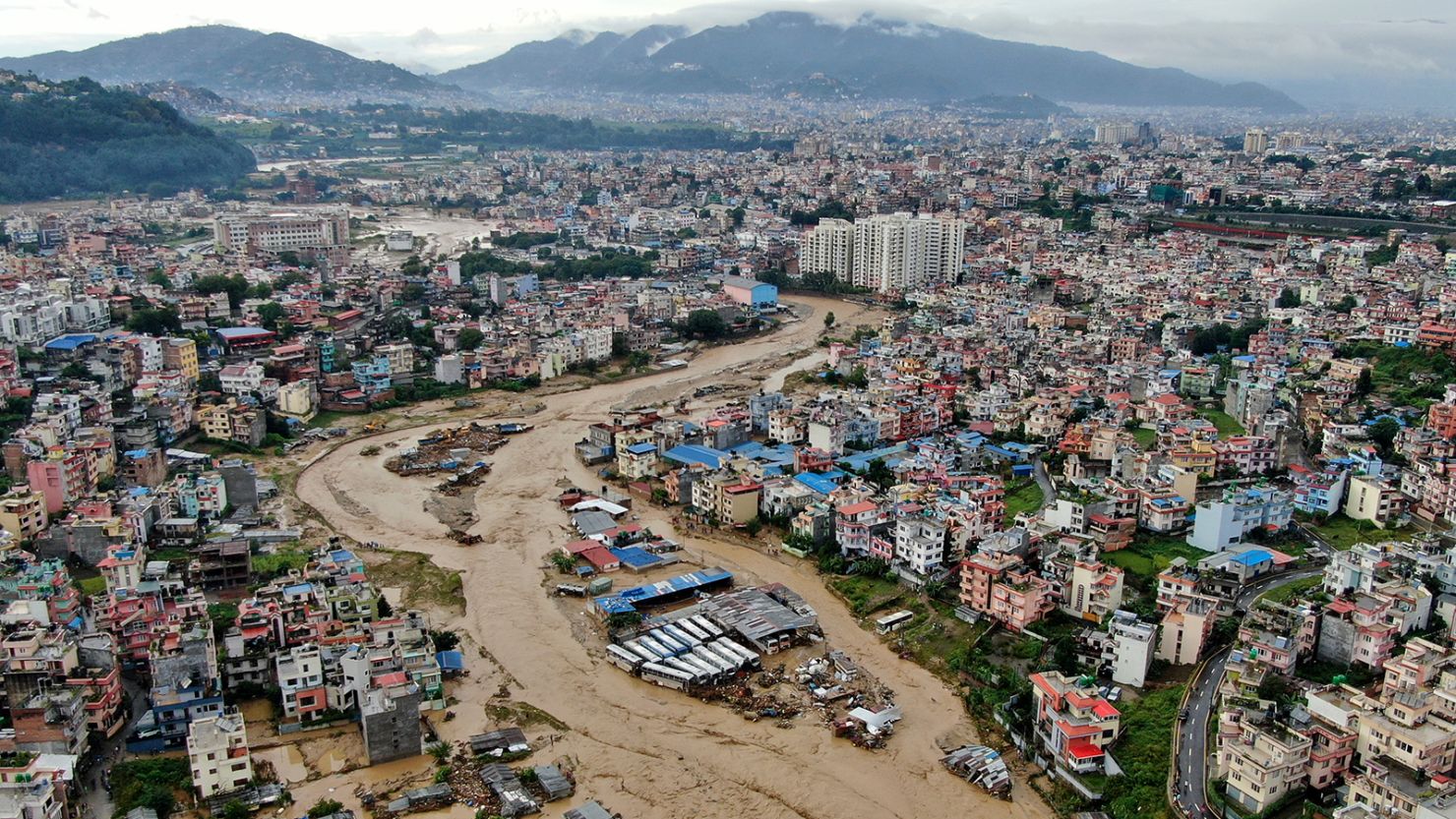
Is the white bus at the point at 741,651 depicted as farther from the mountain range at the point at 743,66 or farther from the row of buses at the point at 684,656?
the mountain range at the point at 743,66

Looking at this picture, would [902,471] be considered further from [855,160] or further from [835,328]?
[855,160]

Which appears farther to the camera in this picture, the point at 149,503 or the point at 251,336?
the point at 251,336

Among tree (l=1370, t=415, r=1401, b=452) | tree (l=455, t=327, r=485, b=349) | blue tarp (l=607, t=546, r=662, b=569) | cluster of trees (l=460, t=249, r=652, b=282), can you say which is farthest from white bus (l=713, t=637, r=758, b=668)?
cluster of trees (l=460, t=249, r=652, b=282)

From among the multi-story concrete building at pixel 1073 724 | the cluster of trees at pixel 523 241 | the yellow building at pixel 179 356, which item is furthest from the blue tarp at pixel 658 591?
the cluster of trees at pixel 523 241

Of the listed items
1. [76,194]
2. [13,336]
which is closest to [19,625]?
[13,336]

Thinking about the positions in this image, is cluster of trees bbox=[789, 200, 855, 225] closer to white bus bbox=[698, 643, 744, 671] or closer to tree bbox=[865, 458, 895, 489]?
tree bbox=[865, 458, 895, 489]

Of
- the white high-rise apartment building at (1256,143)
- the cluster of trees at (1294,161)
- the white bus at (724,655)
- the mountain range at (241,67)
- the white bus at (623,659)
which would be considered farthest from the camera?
the mountain range at (241,67)
